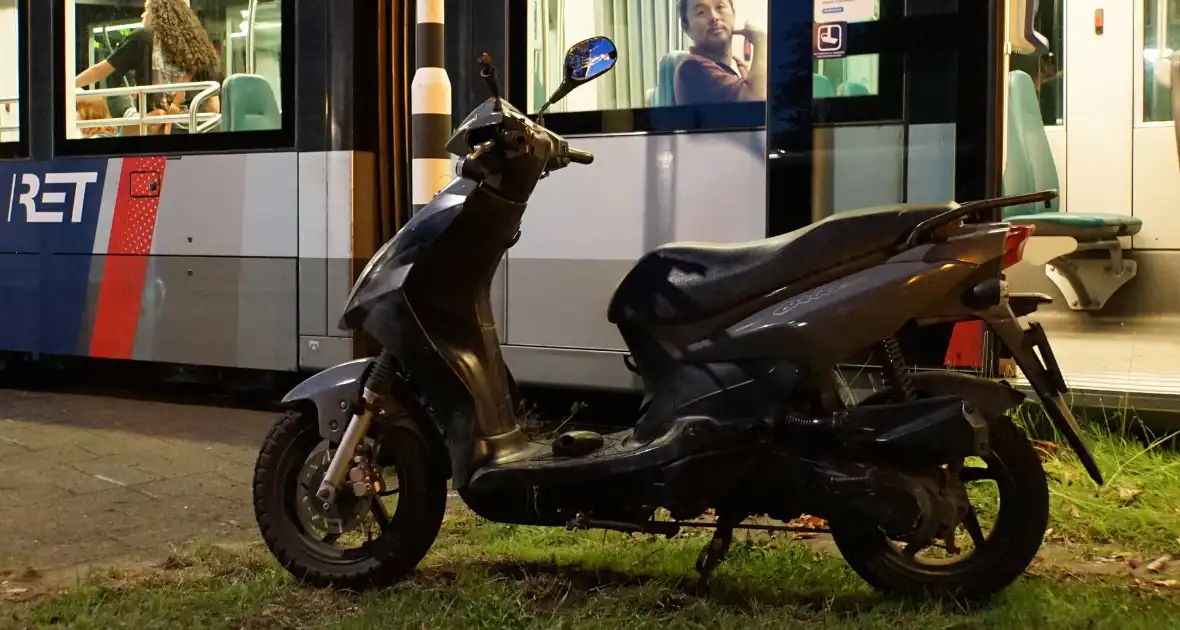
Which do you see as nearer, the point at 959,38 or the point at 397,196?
the point at 959,38

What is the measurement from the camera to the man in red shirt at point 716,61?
4.84m

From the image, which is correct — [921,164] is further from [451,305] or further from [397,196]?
[397,196]

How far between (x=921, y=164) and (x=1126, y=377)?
146cm

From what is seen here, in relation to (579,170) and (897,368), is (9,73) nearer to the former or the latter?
(579,170)

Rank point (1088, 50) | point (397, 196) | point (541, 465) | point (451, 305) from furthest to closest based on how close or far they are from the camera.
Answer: point (1088, 50) → point (397, 196) → point (451, 305) → point (541, 465)

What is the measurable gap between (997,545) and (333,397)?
1897mm

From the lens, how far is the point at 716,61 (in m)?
4.96

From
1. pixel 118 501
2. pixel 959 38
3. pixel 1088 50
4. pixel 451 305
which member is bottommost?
pixel 118 501

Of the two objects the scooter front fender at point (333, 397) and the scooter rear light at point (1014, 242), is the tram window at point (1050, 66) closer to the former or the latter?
the scooter rear light at point (1014, 242)

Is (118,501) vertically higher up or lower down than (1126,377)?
lower down

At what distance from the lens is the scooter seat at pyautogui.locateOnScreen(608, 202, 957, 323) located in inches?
109

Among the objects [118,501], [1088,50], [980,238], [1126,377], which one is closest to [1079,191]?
[1088,50]

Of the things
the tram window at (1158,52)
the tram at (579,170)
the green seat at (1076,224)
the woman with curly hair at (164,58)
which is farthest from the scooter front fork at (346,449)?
the tram window at (1158,52)

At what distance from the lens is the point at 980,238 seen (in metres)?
Answer: 2.70
